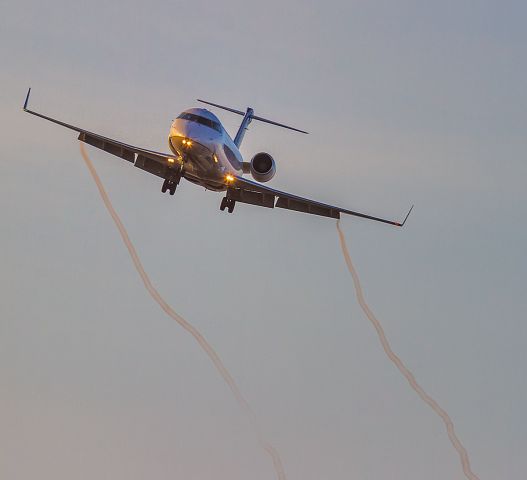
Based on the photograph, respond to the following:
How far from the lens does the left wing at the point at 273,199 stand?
57.4 m

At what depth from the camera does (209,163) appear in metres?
54.6

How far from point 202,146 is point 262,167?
4177mm

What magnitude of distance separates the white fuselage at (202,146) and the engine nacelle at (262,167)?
1133 millimetres

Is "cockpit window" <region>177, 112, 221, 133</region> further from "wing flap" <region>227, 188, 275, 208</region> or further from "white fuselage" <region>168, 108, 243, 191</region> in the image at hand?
"wing flap" <region>227, 188, 275, 208</region>

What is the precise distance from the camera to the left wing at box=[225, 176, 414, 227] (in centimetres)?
5737

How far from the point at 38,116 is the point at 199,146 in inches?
260

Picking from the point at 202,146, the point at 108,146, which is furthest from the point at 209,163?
the point at 108,146

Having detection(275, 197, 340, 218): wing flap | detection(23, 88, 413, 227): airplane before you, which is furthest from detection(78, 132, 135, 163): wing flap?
detection(275, 197, 340, 218): wing flap

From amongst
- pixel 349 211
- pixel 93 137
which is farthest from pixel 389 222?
pixel 93 137

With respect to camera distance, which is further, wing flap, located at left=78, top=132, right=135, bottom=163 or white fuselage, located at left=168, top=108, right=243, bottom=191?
wing flap, located at left=78, top=132, right=135, bottom=163

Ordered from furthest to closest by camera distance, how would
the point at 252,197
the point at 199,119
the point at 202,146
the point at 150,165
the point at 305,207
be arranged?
the point at 305,207, the point at 252,197, the point at 150,165, the point at 199,119, the point at 202,146

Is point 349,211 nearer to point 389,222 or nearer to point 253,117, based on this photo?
point 389,222

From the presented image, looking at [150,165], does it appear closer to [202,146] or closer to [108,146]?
[108,146]

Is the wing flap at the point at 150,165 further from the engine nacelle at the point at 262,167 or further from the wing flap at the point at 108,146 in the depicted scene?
the engine nacelle at the point at 262,167
